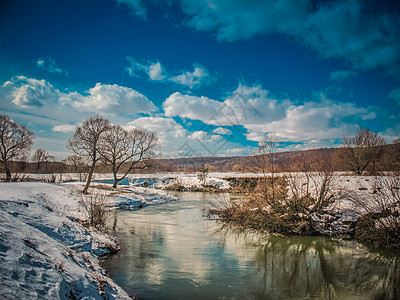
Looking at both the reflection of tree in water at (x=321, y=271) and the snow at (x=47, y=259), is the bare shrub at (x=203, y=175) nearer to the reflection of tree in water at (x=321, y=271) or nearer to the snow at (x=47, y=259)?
the reflection of tree in water at (x=321, y=271)

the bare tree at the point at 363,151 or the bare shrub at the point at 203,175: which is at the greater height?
the bare tree at the point at 363,151

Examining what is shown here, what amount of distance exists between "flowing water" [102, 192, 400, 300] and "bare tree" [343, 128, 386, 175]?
1399cm

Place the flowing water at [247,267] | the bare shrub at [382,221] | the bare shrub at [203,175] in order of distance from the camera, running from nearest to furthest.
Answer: the flowing water at [247,267] < the bare shrub at [382,221] < the bare shrub at [203,175]

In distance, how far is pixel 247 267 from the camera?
774cm

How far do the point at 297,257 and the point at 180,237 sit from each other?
18.2 feet

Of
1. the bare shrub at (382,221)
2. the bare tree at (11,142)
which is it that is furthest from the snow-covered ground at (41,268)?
the bare tree at (11,142)

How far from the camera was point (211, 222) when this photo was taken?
1500 cm

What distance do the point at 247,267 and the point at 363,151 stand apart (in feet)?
68.0

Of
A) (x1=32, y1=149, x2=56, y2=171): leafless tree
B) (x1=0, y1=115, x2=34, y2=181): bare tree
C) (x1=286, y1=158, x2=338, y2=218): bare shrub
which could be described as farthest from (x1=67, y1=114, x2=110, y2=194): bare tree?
(x1=32, y1=149, x2=56, y2=171): leafless tree

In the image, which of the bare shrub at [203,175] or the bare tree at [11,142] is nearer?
the bare tree at [11,142]

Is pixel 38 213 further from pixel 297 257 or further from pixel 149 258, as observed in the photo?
pixel 297 257

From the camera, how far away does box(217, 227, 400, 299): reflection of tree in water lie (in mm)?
6078

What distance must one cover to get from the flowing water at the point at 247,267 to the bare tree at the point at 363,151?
45.9ft

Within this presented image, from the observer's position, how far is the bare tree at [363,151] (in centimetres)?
2162
